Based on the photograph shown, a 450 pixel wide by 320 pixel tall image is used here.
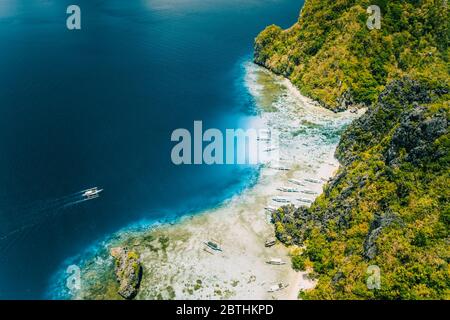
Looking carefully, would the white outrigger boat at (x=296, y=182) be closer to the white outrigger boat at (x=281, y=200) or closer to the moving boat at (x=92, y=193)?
the white outrigger boat at (x=281, y=200)

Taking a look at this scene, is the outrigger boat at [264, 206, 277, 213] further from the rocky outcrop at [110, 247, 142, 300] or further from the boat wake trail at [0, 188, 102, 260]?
the boat wake trail at [0, 188, 102, 260]

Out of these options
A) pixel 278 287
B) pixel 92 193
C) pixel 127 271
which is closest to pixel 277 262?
pixel 278 287

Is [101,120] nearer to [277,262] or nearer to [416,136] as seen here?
[277,262]

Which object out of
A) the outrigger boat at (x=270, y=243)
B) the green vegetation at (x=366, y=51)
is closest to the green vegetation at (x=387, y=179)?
the green vegetation at (x=366, y=51)

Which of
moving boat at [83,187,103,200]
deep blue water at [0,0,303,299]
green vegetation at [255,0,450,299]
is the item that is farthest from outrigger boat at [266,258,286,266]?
moving boat at [83,187,103,200]
